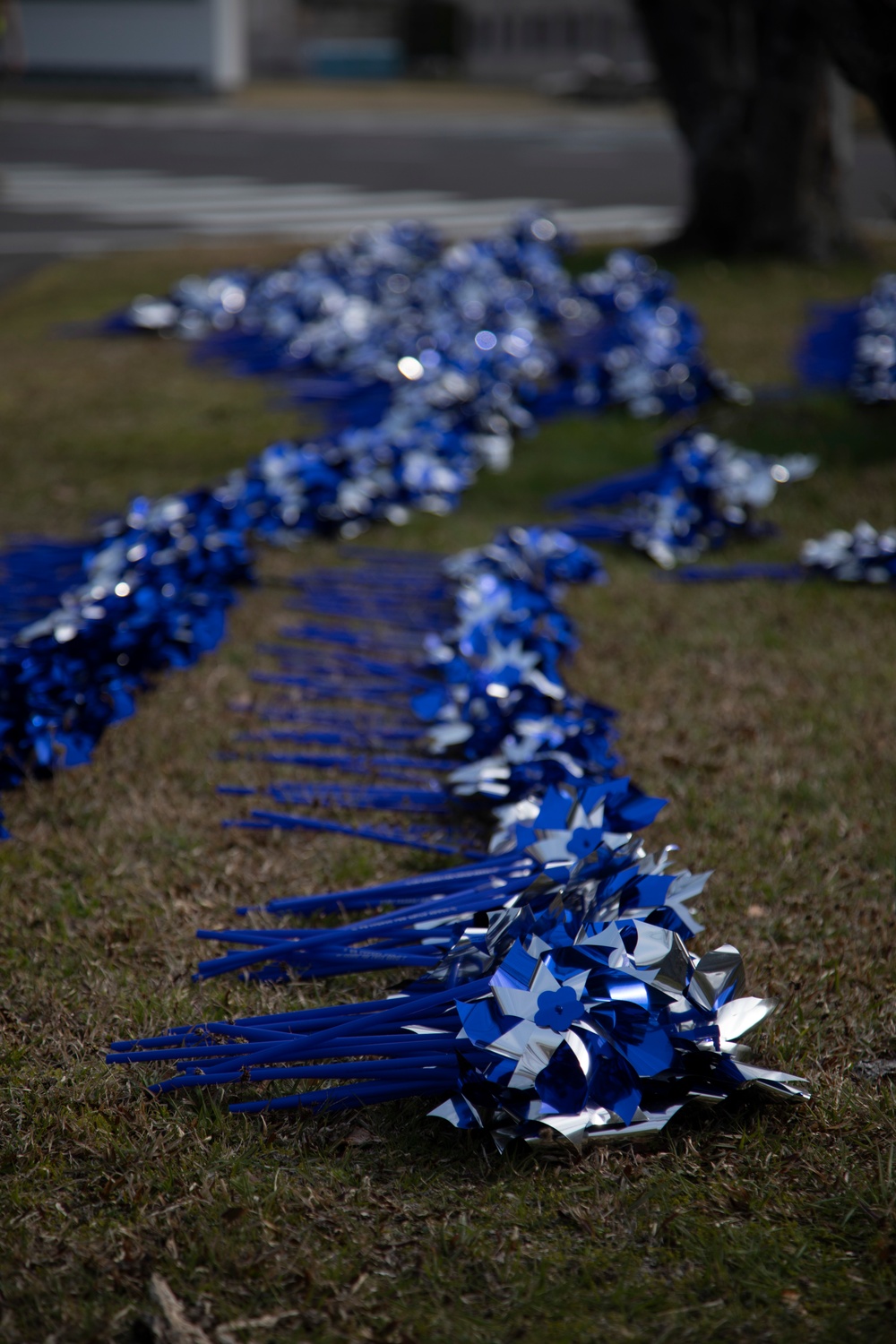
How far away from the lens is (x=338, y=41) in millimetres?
47188

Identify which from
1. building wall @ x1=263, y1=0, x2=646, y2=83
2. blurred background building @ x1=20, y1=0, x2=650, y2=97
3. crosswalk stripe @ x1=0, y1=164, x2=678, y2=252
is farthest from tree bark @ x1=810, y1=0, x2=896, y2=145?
building wall @ x1=263, y1=0, x2=646, y2=83

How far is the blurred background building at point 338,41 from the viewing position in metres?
32.6

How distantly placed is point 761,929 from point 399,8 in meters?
53.9

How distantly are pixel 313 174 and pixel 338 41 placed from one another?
34523 mm

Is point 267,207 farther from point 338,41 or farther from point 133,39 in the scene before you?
point 338,41

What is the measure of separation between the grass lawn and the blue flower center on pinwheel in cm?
20

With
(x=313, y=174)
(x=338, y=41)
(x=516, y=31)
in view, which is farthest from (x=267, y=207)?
(x=516, y=31)

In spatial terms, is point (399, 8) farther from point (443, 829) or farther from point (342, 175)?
point (443, 829)

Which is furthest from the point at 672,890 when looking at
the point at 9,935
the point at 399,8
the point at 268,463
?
the point at 399,8

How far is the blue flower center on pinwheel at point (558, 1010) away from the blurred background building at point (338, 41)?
35167mm

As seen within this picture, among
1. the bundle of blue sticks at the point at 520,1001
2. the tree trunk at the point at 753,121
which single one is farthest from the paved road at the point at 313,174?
the bundle of blue sticks at the point at 520,1001

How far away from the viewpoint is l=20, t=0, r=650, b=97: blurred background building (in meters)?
32.6

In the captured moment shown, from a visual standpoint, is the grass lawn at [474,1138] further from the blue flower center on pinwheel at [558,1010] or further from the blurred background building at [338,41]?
the blurred background building at [338,41]

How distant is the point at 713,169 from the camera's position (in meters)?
9.20
